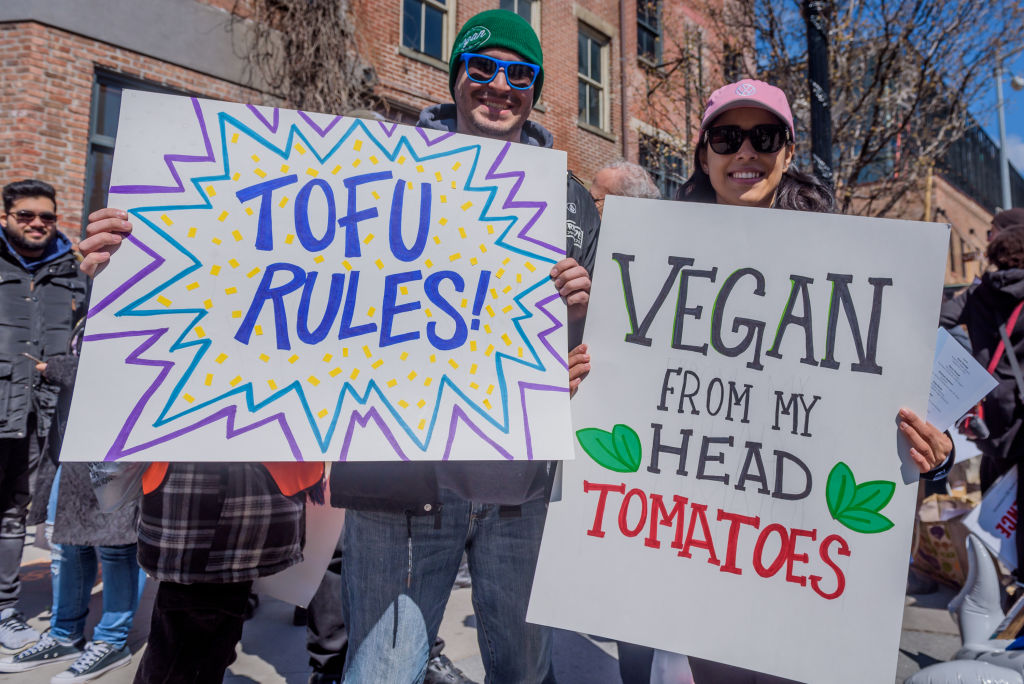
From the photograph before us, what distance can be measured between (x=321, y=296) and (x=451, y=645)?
227cm

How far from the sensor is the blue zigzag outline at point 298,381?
1235 millimetres

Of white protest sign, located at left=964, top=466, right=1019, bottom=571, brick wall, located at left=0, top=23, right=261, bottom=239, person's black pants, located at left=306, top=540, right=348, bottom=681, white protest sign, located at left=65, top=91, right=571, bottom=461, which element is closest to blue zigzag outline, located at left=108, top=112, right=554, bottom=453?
white protest sign, located at left=65, top=91, right=571, bottom=461

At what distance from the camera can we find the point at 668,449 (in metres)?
1.35

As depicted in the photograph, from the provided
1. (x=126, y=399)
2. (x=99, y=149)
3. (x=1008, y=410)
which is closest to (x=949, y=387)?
(x=126, y=399)

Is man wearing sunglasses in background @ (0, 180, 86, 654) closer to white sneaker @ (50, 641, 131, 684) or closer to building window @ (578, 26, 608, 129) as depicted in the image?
white sneaker @ (50, 641, 131, 684)

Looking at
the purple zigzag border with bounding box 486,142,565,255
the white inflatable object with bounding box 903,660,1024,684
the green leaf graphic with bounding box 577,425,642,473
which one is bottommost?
the white inflatable object with bounding box 903,660,1024,684

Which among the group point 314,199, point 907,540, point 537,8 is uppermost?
point 537,8

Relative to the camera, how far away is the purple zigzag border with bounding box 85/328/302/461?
3.86 feet

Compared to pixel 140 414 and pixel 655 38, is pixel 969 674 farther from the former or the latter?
pixel 655 38

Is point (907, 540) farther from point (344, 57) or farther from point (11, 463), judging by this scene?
point (344, 57)

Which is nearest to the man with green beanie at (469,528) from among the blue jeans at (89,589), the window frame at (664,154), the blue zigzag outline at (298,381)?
the blue zigzag outline at (298,381)

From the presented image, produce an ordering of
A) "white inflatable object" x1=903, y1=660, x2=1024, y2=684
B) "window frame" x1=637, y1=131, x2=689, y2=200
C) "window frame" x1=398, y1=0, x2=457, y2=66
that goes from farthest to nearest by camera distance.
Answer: "window frame" x1=637, y1=131, x2=689, y2=200
"window frame" x1=398, y1=0, x2=457, y2=66
"white inflatable object" x1=903, y1=660, x2=1024, y2=684

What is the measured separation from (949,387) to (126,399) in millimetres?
1599

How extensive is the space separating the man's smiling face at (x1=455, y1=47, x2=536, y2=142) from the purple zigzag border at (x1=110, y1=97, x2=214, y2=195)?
0.60 metres
